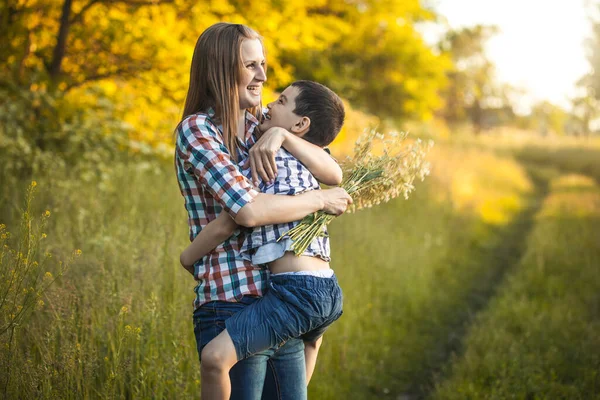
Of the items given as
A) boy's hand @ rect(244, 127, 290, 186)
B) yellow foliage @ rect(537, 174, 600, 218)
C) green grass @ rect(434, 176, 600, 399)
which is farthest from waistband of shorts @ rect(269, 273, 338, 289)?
yellow foliage @ rect(537, 174, 600, 218)

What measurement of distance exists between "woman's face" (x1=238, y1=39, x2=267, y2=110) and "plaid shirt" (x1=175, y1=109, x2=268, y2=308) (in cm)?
15

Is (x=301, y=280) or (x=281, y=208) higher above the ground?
(x=281, y=208)

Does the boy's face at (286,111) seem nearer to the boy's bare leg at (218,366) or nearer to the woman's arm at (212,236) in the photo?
the woman's arm at (212,236)

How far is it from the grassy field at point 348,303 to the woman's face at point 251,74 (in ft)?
3.27

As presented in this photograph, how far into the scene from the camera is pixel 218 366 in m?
1.97

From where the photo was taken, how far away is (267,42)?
6871 millimetres

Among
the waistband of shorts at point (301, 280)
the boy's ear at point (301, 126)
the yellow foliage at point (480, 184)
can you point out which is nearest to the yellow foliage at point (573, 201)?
the yellow foliage at point (480, 184)

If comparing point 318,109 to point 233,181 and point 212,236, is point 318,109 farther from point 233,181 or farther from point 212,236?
point 212,236

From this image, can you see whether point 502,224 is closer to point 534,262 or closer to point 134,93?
point 534,262

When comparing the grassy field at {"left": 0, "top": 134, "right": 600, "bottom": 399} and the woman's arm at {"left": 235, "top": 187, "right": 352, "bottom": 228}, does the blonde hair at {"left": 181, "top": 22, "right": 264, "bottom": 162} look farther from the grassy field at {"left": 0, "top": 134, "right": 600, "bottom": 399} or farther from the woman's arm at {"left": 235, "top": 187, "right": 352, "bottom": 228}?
the grassy field at {"left": 0, "top": 134, "right": 600, "bottom": 399}

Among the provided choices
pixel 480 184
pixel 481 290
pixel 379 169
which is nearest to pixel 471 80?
pixel 480 184

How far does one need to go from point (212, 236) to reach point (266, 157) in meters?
0.35

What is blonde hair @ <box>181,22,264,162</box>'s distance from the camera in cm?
218

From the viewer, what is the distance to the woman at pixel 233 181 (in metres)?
2.04
